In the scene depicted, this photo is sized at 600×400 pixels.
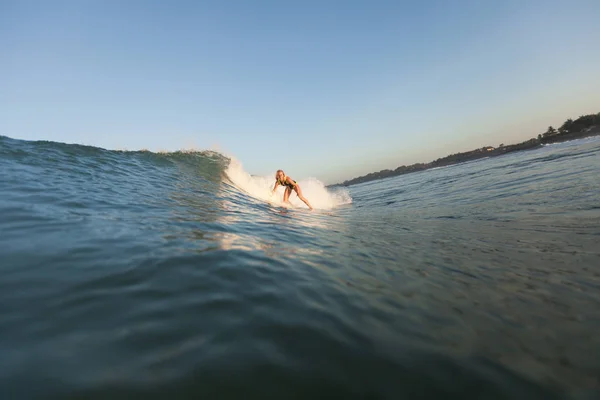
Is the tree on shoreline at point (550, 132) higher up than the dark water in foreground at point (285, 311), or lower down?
higher up

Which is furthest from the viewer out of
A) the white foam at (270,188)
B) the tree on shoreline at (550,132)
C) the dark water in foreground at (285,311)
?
the tree on shoreline at (550,132)

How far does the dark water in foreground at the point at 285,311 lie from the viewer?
5.83ft

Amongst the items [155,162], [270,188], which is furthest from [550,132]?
[155,162]

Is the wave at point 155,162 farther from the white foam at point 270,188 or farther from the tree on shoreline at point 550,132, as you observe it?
the tree on shoreline at point 550,132

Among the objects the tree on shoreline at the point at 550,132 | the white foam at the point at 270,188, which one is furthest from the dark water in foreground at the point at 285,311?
the tree on shoreline at the point at 550,132

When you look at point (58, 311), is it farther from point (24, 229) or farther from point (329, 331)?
point (24, 229)

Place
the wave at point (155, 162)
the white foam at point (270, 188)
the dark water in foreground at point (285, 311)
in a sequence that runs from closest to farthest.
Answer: the dark water in foreground at point (285, 311) < the wave at point (155, 162) < the white foam at point (270, 188)

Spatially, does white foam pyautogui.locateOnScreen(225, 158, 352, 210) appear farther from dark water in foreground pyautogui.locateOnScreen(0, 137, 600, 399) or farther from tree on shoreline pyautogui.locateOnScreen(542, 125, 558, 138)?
tree on shoreline pyautogui.locateOnScreen(542, 125, 558, 138)

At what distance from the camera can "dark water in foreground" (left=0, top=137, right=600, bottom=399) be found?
178cm

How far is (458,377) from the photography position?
73.4 inches

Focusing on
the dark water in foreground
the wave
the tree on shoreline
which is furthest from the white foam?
the tree on shoreline

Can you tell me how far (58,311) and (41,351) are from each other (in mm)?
574

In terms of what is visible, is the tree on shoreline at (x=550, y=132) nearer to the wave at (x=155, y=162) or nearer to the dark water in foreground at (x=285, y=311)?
the wave at (x=155, y=162)

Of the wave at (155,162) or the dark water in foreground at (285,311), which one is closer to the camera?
the dark water in foreground at (285,311)
